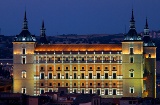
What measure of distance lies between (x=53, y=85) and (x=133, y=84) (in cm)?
1216

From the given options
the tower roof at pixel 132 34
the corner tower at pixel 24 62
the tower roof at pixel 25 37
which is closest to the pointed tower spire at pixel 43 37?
the tower roof at pixel 25 37

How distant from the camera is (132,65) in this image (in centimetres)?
15588

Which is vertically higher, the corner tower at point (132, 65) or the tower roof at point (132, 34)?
the tower roof at point (132, 34)

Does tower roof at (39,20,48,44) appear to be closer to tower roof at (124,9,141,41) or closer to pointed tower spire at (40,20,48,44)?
pointed tower spire at (40,20,48,44)

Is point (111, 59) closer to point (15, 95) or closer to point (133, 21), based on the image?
point (133, 21)

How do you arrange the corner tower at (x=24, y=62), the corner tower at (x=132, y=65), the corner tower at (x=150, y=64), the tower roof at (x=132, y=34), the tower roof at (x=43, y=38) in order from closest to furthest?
the corner tower at (x=132, y=65)
the tower roof at (x=132, y=34)
the corner tower at (x=24, y=62)
the corner tower at (x=150, y=64)
the tower roof at (x=43, y=38)

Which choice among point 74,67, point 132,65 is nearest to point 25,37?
point 74,67

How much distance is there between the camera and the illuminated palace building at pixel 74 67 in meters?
156

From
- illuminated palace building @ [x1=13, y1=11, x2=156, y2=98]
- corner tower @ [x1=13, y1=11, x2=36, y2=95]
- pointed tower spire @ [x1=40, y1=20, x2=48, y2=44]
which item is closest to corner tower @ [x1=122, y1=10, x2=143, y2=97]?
illuminated palace building @ [x1=13, y1=11, x2=156, y2=98]

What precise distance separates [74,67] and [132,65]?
343 inches

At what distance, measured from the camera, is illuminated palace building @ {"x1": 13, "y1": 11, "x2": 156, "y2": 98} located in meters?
156

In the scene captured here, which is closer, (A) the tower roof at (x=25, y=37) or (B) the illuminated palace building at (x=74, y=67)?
(B) the illuminated palace building at (x=74, y=67)

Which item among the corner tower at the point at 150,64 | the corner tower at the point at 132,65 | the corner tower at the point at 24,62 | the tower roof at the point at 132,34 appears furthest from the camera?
the corner tower at the point at 150,64

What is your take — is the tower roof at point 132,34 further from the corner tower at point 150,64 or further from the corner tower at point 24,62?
the corner tower at point 24,62
